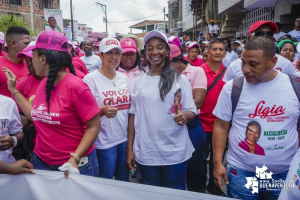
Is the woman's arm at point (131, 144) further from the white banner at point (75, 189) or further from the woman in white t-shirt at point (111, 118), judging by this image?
the white banner at point (75, 189)

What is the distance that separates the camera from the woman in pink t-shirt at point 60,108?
203 centimetres

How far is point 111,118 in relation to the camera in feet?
9.20

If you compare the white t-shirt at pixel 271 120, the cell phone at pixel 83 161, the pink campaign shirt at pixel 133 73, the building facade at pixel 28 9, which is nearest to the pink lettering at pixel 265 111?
the white t-shirt at pixel 271 120

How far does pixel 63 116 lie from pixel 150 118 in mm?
763

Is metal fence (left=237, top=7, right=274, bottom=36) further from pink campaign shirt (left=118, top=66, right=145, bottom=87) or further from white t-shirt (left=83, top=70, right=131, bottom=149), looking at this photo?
white t-shirt (left=83, top=70, right=131, bottom=149)

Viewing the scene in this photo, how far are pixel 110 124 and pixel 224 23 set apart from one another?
14850 mm

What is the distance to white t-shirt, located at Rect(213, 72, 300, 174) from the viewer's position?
199 centimetres

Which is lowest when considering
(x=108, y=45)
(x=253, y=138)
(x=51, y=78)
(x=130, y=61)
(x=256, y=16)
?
(x=253, y=138)

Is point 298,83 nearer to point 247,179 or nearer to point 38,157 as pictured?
point 247,179

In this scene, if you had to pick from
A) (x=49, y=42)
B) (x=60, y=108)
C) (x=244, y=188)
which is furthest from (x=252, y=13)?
(x=60, y=108)

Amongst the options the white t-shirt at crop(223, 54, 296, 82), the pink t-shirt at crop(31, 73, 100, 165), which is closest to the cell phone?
the pink t-shirt at crop(31, 73, 100, 165)

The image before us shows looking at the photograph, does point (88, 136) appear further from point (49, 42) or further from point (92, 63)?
point (92, 63)

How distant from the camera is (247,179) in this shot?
6.84ft

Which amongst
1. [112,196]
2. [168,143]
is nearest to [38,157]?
[112,196]
